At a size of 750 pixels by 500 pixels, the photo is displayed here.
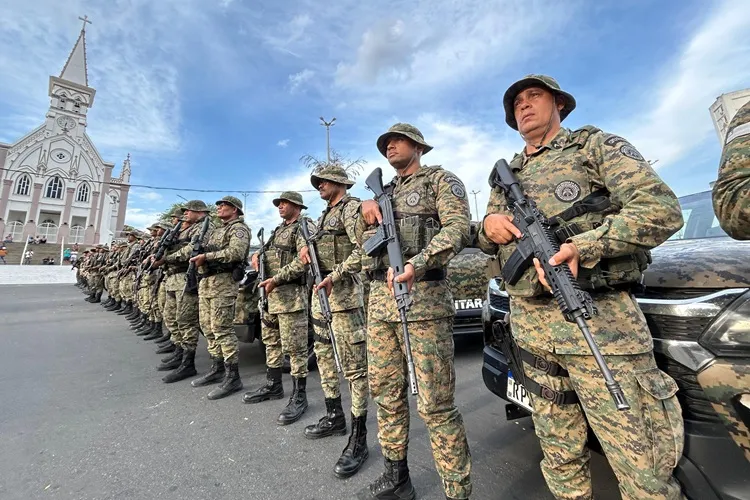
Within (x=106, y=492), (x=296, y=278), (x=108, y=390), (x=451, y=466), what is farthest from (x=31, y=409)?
(x=451, y=466)

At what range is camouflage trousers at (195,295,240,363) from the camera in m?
3.86

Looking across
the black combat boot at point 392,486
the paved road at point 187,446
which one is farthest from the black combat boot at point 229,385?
the black combat boot at point 392,486

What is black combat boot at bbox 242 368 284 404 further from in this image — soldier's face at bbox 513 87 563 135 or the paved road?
soldier's face at bbox 513 87 563 135

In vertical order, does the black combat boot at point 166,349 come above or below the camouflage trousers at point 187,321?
below

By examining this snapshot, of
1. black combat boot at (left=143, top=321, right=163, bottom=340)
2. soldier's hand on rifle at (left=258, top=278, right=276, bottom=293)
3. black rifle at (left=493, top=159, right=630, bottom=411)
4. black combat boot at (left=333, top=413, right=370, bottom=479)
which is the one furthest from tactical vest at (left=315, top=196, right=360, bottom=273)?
black combat boot at (left=143, top=321, right=163, bottom=340)

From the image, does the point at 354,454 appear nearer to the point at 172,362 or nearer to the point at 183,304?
the point at 183,304

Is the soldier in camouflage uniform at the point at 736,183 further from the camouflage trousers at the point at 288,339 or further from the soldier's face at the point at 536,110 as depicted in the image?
the camouflage trousers at the point at 288,339

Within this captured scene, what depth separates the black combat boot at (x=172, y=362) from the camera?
456 centimetres

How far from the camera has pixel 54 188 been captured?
130 feet

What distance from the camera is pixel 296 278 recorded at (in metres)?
3.49

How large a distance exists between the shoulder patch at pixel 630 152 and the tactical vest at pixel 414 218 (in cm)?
94

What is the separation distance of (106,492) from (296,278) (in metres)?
1.99

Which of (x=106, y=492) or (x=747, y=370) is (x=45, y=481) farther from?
(x=747, y=370)

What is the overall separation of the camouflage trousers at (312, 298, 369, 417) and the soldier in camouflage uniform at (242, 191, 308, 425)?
46 cm
